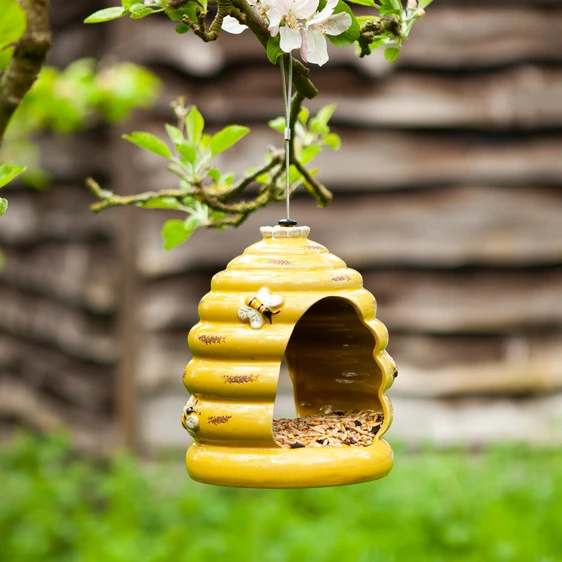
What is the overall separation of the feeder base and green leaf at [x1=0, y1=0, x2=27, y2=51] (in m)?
0.71

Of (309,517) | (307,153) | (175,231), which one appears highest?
(307,153)

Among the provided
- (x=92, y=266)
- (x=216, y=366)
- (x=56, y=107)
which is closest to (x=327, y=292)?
(x=216, y=366)

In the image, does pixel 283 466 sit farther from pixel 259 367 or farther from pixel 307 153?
pixel 307 153

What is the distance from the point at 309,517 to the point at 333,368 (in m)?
1.89

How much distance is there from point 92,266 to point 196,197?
8.67 feet

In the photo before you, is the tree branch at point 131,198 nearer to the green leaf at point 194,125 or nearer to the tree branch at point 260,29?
the green leaf at point 194,125

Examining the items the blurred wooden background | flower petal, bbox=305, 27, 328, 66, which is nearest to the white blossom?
flower petal, bbox=305, 27, 328, 66

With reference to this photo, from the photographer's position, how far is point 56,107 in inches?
124

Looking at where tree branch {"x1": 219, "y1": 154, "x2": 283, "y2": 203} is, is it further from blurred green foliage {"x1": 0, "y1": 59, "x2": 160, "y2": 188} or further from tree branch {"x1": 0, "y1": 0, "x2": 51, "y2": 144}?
blurred green foliage {"x1": 0, "y1": 59, "x2": 160, "y2": 188}

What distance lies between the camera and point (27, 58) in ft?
2.92

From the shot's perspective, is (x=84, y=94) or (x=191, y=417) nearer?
(x=191, y=417)

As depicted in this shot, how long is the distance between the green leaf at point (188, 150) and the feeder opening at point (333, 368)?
0.34 meters

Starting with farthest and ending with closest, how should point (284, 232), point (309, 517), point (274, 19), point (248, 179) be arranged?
point (309, 517), point (248, 179), point (284, 232), point (274, 19)

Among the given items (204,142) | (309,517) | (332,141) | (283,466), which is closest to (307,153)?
(332,141)
